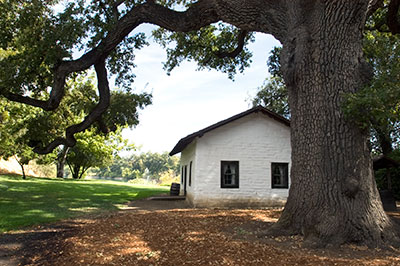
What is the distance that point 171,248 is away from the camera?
5.40 meters

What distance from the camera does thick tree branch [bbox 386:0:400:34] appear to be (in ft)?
32.9

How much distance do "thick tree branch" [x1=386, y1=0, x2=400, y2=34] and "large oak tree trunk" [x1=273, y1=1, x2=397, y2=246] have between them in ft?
17.2

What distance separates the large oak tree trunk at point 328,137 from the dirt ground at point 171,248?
505mm

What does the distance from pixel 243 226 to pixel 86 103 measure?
13.8m

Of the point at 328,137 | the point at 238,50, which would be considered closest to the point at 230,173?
the point at 238,50

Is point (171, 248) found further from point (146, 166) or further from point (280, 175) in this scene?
point (146, 166)

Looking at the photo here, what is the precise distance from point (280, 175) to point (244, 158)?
2071mm

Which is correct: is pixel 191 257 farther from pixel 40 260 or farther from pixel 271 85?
pixel 271 85

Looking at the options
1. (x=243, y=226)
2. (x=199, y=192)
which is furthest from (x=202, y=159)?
(x=243, y=226)

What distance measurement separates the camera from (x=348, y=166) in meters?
5.78

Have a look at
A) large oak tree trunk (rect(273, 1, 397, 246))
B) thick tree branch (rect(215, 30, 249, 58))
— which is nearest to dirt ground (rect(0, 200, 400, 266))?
large oak tree trunk (rect(273, 1, 397, 246))

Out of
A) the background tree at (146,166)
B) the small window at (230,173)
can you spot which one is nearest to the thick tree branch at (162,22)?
the small window at (230,173)

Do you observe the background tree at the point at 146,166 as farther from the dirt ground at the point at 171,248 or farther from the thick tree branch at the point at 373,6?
the thick tree branch at the point at 373,6

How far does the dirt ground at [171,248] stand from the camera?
4.66 meters
